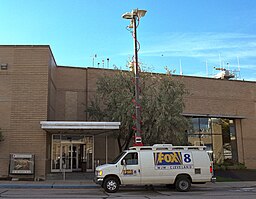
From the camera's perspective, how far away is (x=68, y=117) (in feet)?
90.4

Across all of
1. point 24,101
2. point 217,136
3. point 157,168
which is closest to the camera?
point 157,168

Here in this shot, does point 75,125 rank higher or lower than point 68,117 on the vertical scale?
lower

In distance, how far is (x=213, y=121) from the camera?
33.2 m

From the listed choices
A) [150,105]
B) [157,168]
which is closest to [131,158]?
[157,168]

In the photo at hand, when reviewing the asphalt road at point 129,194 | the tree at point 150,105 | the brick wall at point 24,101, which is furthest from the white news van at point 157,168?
the brick wall at point 24,101

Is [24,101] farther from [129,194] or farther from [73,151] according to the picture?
[129,194]

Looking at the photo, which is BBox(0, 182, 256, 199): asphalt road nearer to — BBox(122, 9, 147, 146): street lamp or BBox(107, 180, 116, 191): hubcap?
BBox(107, 180, 116, 191): hubcap

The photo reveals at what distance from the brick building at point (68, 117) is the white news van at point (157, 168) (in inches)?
183

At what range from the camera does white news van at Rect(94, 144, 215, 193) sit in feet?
51.1

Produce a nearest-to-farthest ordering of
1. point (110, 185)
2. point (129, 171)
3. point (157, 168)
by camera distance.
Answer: point (110, 185) < point (129, 171) < point (157, 168)

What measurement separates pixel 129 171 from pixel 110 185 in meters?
1.12

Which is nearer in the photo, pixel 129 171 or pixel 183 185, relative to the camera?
pixel 129 171

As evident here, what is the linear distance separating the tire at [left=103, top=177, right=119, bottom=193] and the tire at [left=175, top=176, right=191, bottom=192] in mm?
2999

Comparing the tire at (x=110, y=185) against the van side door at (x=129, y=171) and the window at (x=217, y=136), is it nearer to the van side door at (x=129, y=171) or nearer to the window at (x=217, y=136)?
the van side door at (x=129, y=171)
